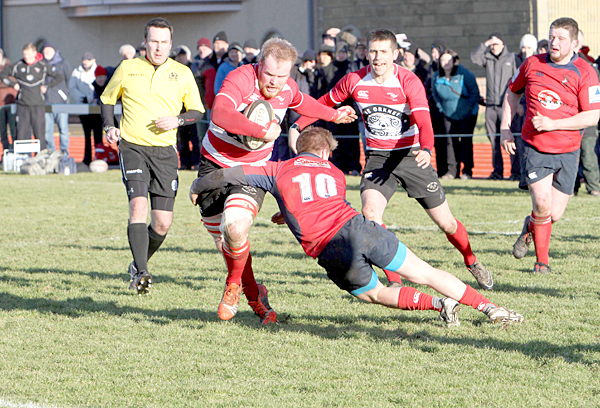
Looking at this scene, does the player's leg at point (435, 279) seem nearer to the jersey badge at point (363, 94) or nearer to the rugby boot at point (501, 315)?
the rugby boot at point (501, 315)

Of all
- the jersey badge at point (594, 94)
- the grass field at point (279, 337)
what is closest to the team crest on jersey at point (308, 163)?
the grass field at point (279, 337)

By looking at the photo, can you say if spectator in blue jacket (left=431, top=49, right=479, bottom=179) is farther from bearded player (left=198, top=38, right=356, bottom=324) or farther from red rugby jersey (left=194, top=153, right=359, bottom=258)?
red rugby jersey (left=194, top=153, right=359, bottom=258)

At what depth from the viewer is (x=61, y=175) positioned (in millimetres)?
16047

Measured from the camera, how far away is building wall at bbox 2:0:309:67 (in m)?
32.5

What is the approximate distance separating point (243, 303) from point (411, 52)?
905 centimetres

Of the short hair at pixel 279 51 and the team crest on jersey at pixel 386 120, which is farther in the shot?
the team crest on jersey at pixel 386 120

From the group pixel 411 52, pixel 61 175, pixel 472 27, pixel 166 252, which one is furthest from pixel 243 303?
pixel 472 27

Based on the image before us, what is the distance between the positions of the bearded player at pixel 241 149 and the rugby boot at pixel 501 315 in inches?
56.9

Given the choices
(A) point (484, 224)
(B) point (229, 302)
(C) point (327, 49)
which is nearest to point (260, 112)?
(B) point (229, 302)

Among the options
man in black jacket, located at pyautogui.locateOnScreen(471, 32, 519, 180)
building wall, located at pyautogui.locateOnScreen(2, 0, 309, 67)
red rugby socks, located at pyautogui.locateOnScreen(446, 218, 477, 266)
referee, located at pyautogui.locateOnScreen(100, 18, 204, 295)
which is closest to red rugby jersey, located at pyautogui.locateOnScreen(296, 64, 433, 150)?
red rugby socks, located at pyautogui.locateOnScreen(446, 218, 477, 266)

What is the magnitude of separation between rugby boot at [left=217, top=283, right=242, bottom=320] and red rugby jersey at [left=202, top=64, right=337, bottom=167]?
93 cm

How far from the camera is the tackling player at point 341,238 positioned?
15.0ft

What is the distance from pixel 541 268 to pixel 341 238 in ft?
9.70

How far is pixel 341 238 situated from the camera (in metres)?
4.57
